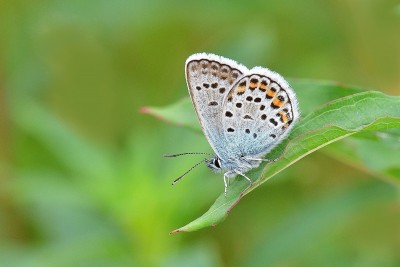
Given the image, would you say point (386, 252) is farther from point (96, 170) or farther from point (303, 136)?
point (303, 136)

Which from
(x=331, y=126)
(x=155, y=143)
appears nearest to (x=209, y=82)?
(x=331, y=126)

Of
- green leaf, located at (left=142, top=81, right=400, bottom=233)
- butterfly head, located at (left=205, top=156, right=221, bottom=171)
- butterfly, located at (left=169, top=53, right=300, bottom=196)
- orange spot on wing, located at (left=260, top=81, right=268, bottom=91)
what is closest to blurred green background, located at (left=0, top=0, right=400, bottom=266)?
butterfly head, located at (left=205, top=156, right=221, bottom=171)

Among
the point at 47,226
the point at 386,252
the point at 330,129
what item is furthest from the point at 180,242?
the point at 330,129

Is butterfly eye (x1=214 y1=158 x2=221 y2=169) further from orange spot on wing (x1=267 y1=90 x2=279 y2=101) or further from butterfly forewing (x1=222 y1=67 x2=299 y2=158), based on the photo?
orange spot on wing (x1=267 y1=90 x2=279 y2=101)

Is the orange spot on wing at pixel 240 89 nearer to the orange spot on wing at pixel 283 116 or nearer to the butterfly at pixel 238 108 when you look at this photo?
the butterfly at pixel 238 108

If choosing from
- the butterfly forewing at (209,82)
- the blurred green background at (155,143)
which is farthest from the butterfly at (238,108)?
the blurred green background at (155,143)

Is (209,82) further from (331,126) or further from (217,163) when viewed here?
(331,126)
